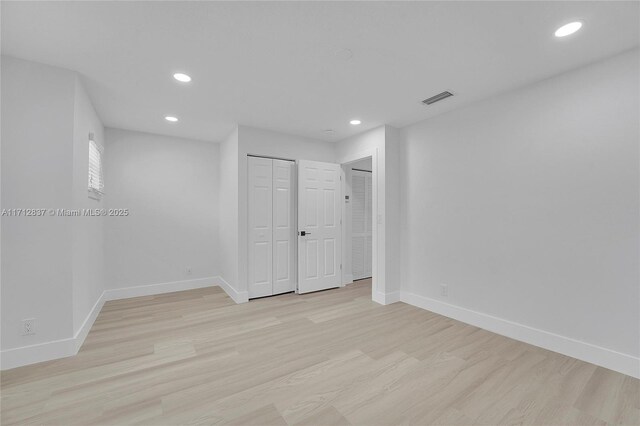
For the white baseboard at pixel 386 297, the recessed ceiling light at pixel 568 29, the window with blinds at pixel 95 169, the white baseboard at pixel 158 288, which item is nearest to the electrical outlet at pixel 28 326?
the window with blinds at pixel 95 169

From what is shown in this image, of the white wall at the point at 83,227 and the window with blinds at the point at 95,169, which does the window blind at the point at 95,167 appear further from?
the white wall at the point at 83,227

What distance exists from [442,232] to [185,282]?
409cm

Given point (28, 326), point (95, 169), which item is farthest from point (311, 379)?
point (95, 169)

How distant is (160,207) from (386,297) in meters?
3.81

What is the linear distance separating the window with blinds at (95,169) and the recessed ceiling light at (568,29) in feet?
14.1

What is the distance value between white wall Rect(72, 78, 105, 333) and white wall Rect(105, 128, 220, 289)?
716 millimetres

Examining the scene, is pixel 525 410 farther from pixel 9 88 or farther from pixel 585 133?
pixel 9 88

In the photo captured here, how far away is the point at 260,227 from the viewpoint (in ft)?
13.4

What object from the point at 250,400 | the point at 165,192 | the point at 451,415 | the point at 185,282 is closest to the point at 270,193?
the point at 165,192

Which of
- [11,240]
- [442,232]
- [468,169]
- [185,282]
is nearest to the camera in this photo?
[11,240]

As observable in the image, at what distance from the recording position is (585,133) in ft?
7.63

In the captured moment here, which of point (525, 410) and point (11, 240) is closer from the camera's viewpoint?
point (525, 410)

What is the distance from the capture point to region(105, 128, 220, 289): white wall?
410 cm

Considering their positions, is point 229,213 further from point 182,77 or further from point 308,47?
point 308,47
